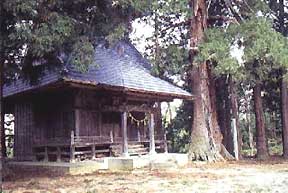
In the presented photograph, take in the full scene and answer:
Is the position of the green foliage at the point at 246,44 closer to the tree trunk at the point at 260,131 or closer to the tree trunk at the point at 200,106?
the tree trunk at the point at 200,106

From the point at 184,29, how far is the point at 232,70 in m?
7.65

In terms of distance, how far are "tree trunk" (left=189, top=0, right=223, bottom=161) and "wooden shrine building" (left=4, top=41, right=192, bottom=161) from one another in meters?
0.76

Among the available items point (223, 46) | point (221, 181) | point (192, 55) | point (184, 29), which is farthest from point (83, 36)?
point (184, 29)

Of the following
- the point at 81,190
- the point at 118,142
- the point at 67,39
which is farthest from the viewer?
the point at 118,142

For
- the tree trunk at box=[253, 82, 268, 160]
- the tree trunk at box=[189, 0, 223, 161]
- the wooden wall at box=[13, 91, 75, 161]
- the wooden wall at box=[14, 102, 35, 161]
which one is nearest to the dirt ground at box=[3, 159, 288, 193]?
the wooden wall at box=[13, 91, 75, 161]

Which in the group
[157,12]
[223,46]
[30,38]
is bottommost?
[30,38]

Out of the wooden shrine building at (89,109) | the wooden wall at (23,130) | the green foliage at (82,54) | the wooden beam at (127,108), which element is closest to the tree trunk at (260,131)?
the wooden shrine building at (89,109)

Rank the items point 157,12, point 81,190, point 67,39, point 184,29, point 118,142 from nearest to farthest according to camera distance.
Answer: point 81,190 < point 67,39 < point 157,12 < point 118,142 < point 184,29

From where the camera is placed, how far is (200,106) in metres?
19.4

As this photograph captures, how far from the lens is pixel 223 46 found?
16578 millimetres

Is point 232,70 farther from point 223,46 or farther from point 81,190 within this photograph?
point 81,190

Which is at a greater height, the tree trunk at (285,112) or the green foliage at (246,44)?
the green foliage at (246,44)

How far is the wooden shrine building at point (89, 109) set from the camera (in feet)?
53.6

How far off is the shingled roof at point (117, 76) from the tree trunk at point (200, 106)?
0.75 m
